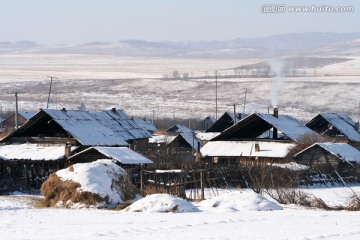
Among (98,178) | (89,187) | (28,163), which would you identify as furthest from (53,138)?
(89,187)

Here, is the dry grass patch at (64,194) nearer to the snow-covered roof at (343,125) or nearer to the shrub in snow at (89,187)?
the shrub in snow at (89,187)

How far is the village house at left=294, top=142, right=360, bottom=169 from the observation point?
138 feet

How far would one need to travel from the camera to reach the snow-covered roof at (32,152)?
1492 inches

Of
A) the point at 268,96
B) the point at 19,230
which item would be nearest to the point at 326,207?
the point at 19,230

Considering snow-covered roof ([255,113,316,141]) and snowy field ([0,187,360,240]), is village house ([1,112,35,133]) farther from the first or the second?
snowy field ([0,187,360,240])

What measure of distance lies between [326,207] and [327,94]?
5593 inches

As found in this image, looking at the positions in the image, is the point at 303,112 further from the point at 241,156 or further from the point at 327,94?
the point at 241,156

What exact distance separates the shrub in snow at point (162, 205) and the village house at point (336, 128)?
1225 inches

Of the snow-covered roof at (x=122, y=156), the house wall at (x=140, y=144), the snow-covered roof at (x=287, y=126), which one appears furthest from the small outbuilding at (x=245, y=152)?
the snow-covered roof at (x=122, y=156)

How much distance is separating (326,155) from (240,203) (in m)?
19.7

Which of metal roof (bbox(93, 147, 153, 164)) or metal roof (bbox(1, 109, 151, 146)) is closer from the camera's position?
metal roof (bbox(93, 147, 153, 164))

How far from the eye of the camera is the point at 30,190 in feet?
113

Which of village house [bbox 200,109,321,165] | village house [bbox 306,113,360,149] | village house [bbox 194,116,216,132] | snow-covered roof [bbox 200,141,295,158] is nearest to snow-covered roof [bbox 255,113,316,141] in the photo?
village house [bbox 200,109,321,165]

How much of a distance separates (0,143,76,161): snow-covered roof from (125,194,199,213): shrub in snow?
14.3m
